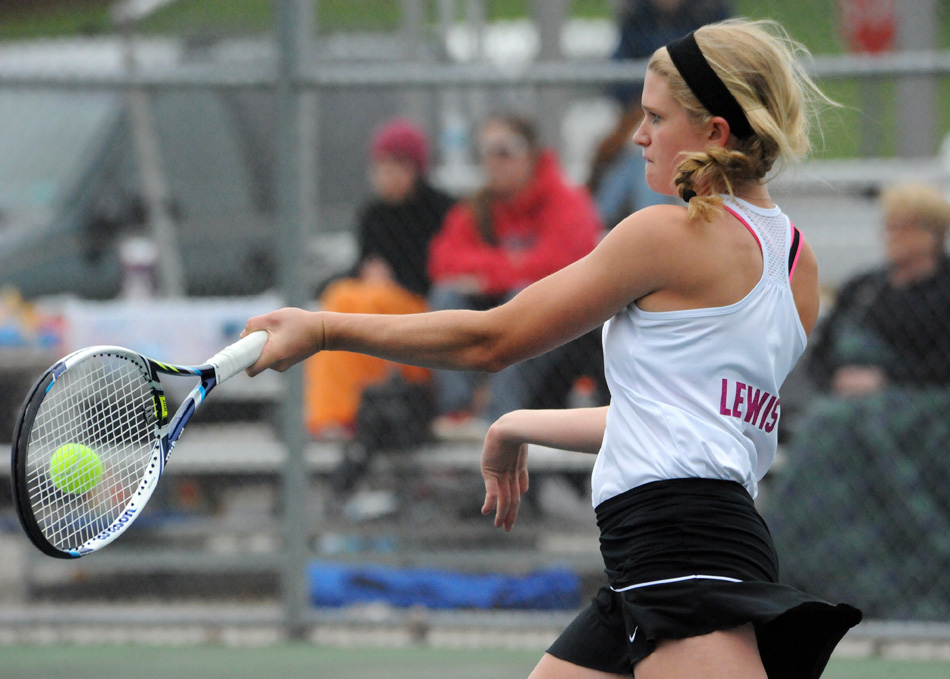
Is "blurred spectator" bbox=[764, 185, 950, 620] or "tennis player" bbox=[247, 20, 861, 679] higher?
"tennis player" bbox=[247, 20, 861, 679]

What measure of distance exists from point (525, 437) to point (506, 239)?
120 inches

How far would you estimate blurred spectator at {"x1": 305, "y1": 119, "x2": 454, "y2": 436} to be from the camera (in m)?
5.40

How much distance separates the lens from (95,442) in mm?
2383

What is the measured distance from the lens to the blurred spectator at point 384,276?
17.7ft

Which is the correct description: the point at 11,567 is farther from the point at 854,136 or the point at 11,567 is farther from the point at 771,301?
the point at 854,136

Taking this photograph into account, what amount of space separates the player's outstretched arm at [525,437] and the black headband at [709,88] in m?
0.63

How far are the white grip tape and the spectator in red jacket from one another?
122 inches

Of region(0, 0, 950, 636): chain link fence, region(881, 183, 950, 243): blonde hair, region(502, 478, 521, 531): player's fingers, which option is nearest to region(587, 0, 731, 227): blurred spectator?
region(0, 0, 950, 636): chain link fence

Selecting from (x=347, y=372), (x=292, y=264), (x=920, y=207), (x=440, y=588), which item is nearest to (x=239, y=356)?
(x=292, y=264)

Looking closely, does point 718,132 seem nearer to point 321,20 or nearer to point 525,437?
point 525,437

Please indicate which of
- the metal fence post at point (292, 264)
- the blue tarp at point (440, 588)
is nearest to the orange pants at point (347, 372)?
the metal fence post at point (292, 264)

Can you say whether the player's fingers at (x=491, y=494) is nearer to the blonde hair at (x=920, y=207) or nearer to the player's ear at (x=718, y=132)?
the player's ear at (x=718, y=132)

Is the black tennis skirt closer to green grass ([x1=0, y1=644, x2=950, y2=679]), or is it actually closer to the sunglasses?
green grass ([x1=0, y1=644, x2=950, y2=679])

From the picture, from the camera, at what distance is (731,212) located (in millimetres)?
2123
